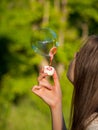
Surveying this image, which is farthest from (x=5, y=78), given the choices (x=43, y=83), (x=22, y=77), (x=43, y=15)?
(x=43, y=83)

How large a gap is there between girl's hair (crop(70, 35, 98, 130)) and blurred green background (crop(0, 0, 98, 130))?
6.96 m

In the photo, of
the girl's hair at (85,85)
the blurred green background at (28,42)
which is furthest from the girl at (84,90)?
the blurred green background at (28,42)

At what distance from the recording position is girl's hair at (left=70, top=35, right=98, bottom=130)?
207cm

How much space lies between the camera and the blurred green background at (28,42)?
9547 mm

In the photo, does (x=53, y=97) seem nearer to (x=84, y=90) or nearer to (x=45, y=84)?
(x=45, y=84)

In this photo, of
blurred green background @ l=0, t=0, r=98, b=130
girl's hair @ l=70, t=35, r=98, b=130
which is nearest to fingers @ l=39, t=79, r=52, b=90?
girl's hair @ l=70, t=35, r=98, b=130

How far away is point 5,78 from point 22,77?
12.4 inches

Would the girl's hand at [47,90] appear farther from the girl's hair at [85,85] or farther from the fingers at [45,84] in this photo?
the girl's hair at [85,85]

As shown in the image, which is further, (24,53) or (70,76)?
(24,53)

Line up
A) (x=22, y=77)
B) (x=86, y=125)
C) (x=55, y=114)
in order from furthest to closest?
(x=22, y=77)
(x=55, y=114)
(x=86, y=125)

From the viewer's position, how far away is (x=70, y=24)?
1046 cm

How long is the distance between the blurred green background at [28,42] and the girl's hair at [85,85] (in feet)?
22.8

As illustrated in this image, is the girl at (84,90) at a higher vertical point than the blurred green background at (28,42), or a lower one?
higher

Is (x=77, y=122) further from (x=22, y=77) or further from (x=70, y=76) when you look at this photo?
(x=22, y=77)
